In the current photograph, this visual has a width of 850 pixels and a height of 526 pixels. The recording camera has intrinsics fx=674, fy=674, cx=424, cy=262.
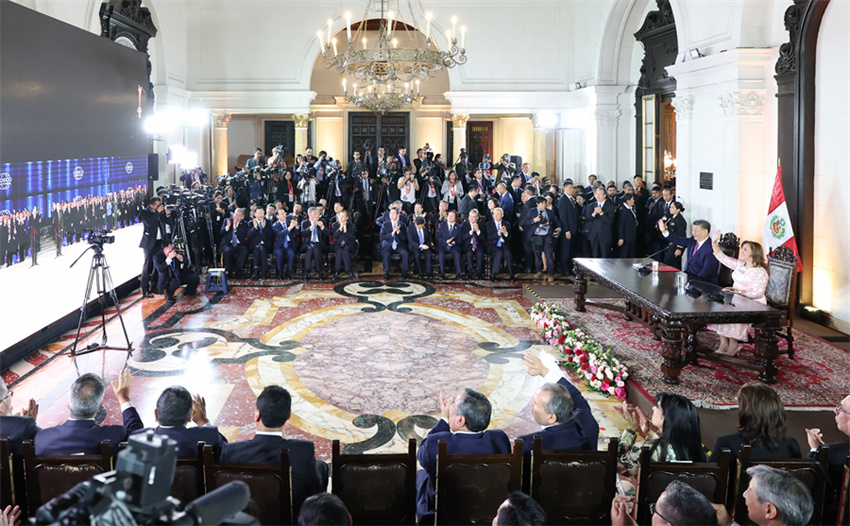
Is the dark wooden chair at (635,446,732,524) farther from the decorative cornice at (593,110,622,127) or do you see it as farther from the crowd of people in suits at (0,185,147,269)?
the decorative cornice at (593,110,622,127)

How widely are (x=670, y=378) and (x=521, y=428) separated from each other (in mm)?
1558

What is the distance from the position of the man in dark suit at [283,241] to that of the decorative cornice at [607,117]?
24.5 feet

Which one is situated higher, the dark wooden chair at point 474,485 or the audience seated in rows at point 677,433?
the audience seated in rows at point 677,433

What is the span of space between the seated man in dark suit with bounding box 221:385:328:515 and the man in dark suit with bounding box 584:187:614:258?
347 inches

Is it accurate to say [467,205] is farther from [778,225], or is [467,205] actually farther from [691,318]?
[691,318]

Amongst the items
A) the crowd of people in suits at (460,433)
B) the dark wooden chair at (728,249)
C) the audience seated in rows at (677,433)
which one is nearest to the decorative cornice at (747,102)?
the dark wooden chair at (728,249)

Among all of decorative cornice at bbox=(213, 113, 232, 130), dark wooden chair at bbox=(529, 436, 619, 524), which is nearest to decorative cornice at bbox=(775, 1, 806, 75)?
dark wooden chair at bbox=(529, 436, 619, 524)

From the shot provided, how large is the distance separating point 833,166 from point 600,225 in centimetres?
385

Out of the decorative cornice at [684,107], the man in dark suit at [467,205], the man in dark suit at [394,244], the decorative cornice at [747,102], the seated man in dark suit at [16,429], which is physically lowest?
the seated man in dark suit at [16,429]

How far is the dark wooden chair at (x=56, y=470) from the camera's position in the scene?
3.10 metres

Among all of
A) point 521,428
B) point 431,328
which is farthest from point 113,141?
point 521,428

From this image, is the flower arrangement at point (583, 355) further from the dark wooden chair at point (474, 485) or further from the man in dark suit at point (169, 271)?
the man in dark suit at point (169, 271)

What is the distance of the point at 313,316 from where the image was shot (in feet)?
29.1

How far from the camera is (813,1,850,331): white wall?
779 centimetres
